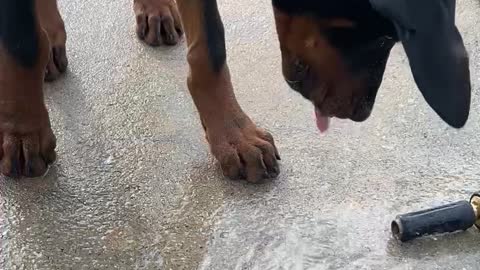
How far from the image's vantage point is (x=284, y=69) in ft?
6.75

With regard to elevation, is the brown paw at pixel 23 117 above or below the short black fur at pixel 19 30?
below

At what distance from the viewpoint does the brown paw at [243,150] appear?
7.26 ft

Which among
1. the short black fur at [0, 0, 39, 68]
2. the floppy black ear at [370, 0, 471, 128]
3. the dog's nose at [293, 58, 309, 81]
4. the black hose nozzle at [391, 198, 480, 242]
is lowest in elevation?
the black hose nozzle at [391, 198, 480, 242]

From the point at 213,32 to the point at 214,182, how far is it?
321mm

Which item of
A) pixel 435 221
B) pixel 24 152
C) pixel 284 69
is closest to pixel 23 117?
pixel 24 152

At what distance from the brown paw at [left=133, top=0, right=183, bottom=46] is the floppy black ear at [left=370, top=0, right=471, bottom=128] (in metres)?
1.16

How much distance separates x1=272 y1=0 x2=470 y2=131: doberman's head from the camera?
1835mm

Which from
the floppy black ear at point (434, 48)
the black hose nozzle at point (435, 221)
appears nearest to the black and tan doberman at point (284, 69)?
the floppy black ear at point (434, 48)

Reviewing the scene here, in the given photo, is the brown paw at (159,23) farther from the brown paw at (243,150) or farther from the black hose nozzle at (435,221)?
the black hose nozzle at (435,221)

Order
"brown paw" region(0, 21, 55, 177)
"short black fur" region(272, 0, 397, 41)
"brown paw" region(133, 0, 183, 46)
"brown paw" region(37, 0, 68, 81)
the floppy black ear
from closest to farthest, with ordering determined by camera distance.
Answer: the floppy black ear
"short black fur" region(272, 0, 397, 41)
"brown paw" region(0, 21, 55, 177)
"brown paw" region(37, 0, 68, 81)
"brown paw" region(133, 0, 183, 46)

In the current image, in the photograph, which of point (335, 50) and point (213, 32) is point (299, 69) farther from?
point (213, 32)

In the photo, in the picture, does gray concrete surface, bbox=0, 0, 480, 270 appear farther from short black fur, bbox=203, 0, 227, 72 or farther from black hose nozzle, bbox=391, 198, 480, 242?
short black fur, bbox=203, 0, 227, 72

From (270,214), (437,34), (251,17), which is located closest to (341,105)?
(270,214)

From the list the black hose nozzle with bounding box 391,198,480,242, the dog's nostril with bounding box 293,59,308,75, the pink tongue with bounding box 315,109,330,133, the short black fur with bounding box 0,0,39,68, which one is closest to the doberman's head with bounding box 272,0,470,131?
the dog's nostril with bounding box 293,59,308,75
